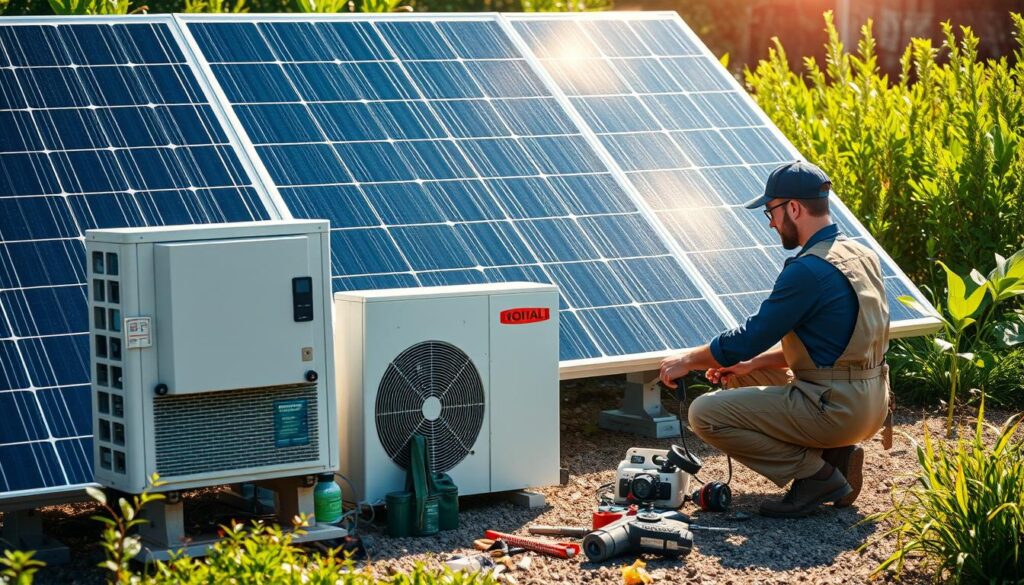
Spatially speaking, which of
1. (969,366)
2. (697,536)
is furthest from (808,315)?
Result: (969,366)

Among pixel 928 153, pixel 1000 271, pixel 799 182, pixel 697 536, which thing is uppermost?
pixel 928 153

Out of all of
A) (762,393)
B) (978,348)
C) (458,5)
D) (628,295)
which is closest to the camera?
(762,393)

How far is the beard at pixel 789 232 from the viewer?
816 centimetres

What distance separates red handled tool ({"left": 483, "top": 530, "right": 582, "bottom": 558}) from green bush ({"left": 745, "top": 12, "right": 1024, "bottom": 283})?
5.80 metres

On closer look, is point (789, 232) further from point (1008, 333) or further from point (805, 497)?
point (1008, 333)

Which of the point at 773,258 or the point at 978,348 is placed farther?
the point at 978,348

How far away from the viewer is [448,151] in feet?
32.0

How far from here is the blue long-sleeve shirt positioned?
25.8 ft

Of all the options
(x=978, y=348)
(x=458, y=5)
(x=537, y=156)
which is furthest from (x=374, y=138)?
(x=458, y=5)

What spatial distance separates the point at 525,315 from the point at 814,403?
1.64 m

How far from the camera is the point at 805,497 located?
8102 mm

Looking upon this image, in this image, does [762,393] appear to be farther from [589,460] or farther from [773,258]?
[773,258]

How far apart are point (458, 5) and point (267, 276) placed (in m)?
18.0

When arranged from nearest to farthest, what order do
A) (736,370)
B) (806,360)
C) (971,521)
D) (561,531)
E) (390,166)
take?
(971,521) → (561,531) → (806,360) → (736,370) → (390,166)
